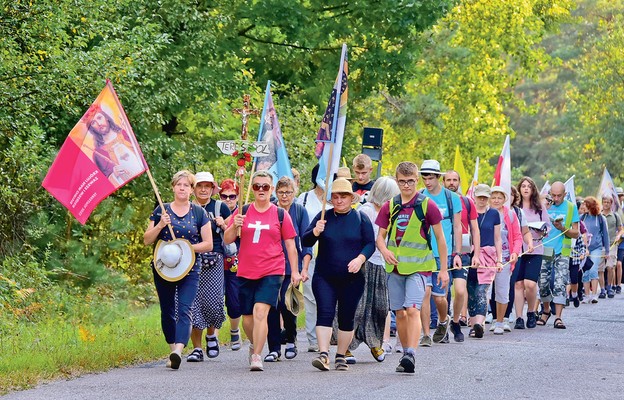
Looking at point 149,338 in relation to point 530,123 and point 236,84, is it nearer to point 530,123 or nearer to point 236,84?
point 236,84

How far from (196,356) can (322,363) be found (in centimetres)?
151

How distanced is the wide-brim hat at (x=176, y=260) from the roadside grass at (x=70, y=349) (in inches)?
35.0

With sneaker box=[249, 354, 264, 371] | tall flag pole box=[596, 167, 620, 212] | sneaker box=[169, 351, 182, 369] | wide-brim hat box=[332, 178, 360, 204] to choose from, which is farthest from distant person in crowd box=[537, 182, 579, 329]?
tall flag pole box=[596, 167, 620, 212]

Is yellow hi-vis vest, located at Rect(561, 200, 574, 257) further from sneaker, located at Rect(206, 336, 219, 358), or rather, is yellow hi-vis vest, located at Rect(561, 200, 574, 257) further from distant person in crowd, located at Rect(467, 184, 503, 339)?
sneaker, located at Rect(206, 336, 219, 358)

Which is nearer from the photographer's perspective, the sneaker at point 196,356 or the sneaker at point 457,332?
the sneaker at point 196,356

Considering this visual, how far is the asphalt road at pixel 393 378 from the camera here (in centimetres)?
1102

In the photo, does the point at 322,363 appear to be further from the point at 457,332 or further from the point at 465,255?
the point at 465,255

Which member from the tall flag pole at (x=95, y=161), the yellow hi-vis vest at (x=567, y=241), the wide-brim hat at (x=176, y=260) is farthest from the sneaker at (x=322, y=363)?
the yellow hi-vis vest at (x=567, y=241)

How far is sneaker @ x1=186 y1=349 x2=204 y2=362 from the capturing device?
13.7m

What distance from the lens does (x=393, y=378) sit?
12219 millimetres

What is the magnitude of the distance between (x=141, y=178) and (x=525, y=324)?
281 inches

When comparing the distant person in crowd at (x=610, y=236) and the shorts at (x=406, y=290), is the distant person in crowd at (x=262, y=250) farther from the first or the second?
the distant person in crowd at (x=610, y=236)

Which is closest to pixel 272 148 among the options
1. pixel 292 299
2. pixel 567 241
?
pixel 292 299

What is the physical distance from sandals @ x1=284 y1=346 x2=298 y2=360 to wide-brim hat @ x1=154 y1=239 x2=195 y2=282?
1.62m
